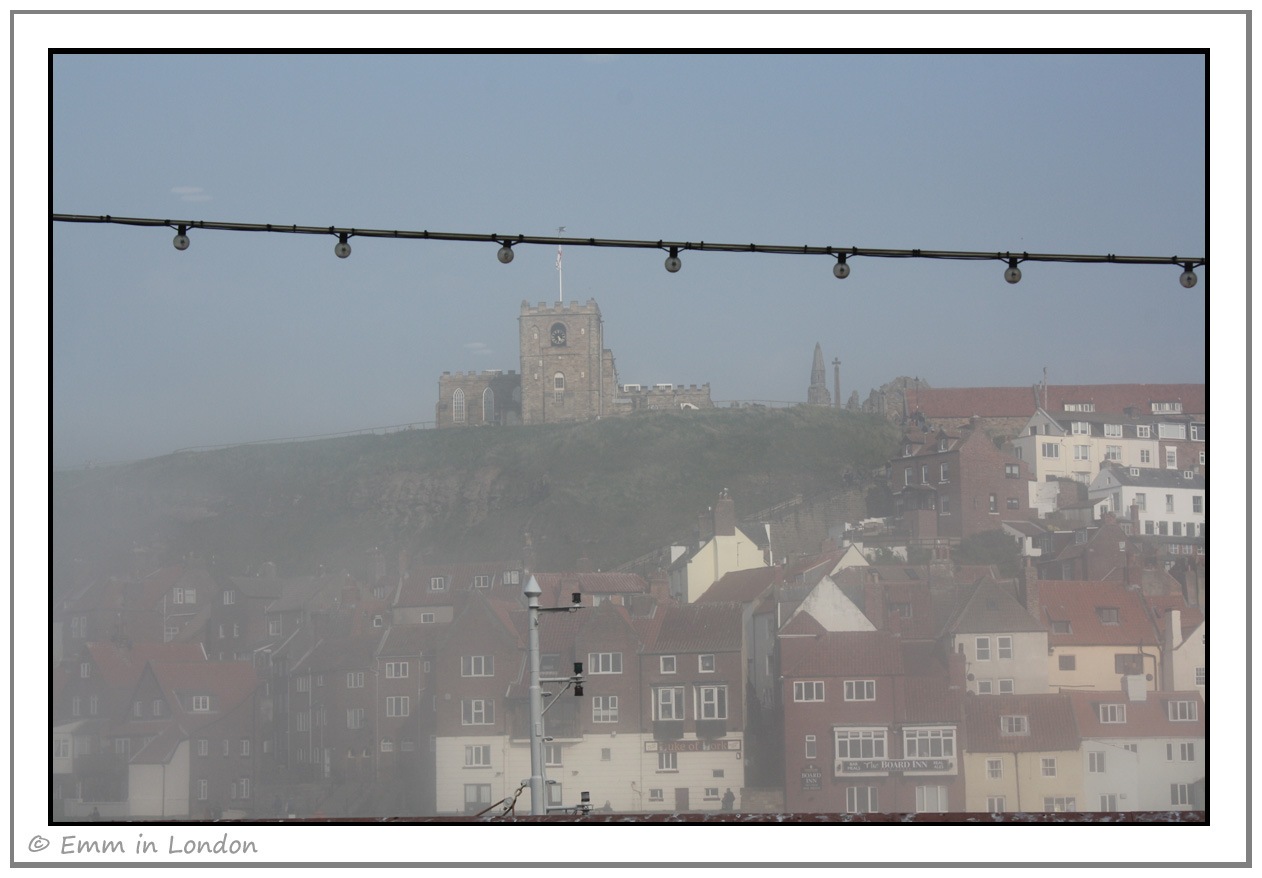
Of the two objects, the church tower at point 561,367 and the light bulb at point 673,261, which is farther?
the church tower at point 561,367

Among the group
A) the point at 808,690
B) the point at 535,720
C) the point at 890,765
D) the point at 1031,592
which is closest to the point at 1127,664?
the point at 1031,592

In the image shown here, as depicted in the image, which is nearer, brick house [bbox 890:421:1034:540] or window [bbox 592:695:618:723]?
window [bbox 592:695:618:723]

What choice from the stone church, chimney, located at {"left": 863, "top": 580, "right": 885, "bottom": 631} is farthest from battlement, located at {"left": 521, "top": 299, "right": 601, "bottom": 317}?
chimney, located at {"left": 863, "top": 580, "right": 885, "bottom": 631}

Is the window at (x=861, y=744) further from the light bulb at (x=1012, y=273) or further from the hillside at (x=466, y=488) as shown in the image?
the light bulb at (x=1012, y=273)

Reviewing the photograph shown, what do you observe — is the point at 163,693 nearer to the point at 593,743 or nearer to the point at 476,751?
the point at 476,751

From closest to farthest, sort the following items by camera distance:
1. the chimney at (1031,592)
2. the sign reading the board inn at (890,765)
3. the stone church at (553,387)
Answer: the sign reading the board inn at (890,765) < the chimney at (1031,592) < the stone church at (553,387)

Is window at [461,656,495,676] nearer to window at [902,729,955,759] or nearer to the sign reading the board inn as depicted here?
the sign reading the board inn

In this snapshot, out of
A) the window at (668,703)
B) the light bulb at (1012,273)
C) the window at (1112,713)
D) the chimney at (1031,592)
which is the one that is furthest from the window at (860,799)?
the light bulb at (1012,273)
